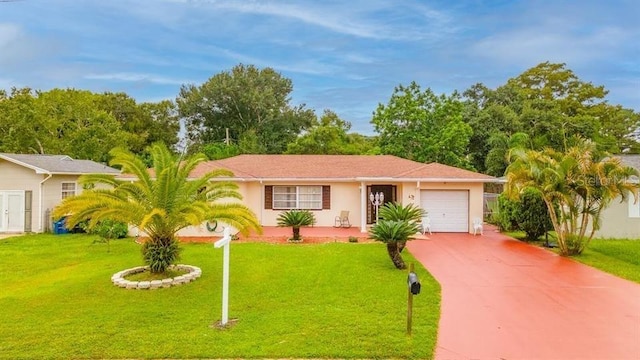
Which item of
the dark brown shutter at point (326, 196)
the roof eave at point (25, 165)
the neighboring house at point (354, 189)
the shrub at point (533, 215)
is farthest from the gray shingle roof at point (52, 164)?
the shrub at point (533, 215)

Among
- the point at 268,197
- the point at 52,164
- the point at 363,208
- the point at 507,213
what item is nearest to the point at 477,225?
the point at 507,213

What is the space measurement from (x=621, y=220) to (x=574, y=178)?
662 centimetres

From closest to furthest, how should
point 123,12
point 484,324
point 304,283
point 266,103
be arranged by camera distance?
point 484,324 < point 304,283 < point 123,12 < point 266,103

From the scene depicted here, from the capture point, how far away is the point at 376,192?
68.8 ft

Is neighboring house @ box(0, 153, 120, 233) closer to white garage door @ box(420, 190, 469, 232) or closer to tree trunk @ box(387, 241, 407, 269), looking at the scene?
tree trunk @ box(387, 241, 407, 269)

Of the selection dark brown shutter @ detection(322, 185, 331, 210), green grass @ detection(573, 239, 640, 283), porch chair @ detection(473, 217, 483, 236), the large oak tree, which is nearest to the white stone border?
dark brown shutter @ detection(322, 185, 331, 210)

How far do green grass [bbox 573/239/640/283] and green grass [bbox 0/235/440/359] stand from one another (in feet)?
19.3

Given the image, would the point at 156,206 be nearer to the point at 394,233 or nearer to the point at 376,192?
the point at 394,233

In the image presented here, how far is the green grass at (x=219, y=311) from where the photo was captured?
619 cm

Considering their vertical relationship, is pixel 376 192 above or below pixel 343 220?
above

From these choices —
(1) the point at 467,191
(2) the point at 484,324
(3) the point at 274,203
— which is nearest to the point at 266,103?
(3) the point at 274,203

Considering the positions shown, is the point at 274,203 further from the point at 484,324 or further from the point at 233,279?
the point at 484,324

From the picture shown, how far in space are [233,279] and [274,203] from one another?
10.7 metres

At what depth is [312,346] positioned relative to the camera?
245 inches
